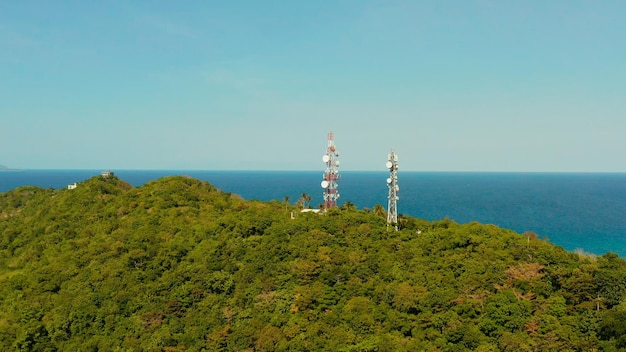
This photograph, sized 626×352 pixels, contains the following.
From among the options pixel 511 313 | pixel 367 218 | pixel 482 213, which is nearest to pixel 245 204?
pixel 367 218

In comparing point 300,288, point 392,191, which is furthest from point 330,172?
point 300,288

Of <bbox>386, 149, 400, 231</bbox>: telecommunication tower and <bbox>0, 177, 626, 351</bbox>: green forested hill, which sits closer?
<bbox>0, 177, 626, 351</bbox>: green forested hill

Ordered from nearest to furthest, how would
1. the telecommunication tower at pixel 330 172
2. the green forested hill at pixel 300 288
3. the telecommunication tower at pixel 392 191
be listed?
1. the green forested hill at pixel 300 288
2. the telecommunication tower at pixel 392 191
3. the telecommunication tower at pixel 330 172

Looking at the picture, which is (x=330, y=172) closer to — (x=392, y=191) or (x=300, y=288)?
(x=392, y=191)

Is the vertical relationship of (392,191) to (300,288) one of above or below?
above

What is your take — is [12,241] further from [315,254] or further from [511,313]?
[511,313]
